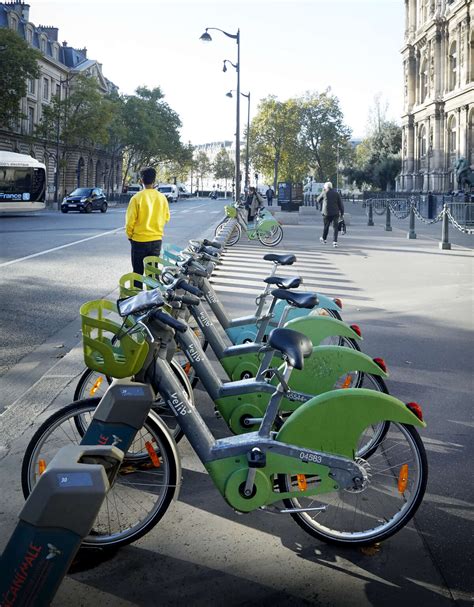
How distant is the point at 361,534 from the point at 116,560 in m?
1.11

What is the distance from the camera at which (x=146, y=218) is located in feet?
30.5

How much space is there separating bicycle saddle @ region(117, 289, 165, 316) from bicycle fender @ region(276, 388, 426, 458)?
0.79 m

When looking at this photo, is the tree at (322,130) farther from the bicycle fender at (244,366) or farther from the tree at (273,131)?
the bicycle fender at (244,366)

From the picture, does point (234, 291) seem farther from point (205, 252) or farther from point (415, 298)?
point (205, 252)

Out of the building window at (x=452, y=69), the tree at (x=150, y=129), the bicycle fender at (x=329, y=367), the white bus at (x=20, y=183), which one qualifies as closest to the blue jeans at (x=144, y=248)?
the bicycle fender at (x=329, y=367)

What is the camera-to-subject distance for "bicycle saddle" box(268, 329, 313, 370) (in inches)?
129

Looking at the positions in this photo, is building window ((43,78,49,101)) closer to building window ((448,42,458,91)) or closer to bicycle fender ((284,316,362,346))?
building window ((448,42,458,91))

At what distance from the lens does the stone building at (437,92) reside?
54594mm

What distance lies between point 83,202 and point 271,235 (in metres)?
25.4

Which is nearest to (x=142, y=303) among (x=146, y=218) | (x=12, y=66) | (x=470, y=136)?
(x=146, y=218)

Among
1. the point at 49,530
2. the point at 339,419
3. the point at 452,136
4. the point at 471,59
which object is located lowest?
the point at 49,530

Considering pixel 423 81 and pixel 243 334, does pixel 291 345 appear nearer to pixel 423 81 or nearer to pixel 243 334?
pixel 243 334

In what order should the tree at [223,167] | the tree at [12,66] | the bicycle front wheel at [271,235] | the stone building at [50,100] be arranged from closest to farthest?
the bicycle front wheel at [271,235] < the tree at [12,66] < the stone building at [50,100] < the tree at [223,167]

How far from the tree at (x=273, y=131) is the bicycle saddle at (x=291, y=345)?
317 ft
